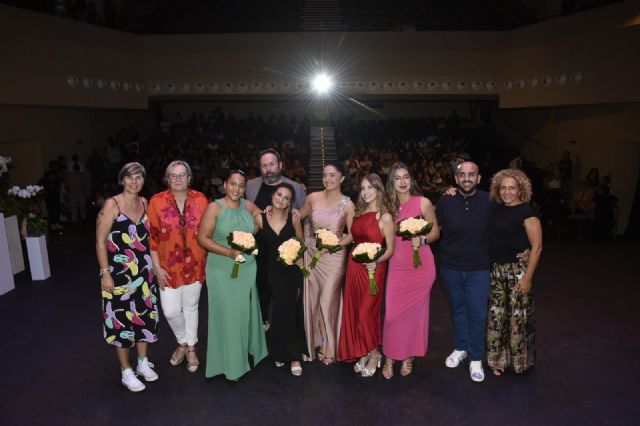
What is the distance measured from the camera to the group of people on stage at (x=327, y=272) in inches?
158

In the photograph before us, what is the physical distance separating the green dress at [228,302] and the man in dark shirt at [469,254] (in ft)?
5.47

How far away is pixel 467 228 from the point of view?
4133mm

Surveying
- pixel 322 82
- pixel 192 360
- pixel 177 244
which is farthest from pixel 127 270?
pixel 322 82

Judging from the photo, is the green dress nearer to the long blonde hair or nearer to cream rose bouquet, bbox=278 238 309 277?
cream rose bouquet, bbox=278 238 309 277

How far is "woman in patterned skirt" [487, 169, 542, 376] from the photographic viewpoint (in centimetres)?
404

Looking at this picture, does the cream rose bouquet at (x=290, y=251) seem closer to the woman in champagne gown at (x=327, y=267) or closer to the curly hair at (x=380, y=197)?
the woman in champagne gown at (x=327, y=267)

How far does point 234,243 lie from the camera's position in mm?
3836

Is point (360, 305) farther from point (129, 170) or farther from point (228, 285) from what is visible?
point (129, 170)

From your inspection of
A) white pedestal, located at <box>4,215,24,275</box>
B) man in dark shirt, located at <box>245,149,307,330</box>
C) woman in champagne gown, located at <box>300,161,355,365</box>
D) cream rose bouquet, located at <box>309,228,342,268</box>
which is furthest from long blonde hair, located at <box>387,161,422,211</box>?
white pedestal, located at <box>4,215,24,275</box>

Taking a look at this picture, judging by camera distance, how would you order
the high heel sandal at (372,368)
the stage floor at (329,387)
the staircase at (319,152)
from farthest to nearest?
the staircase at (319,152), the high heel sandal at (372,368), the stage floor at (329,387)

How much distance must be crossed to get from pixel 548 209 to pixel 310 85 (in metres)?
7.79

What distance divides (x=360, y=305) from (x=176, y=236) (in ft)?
5.40

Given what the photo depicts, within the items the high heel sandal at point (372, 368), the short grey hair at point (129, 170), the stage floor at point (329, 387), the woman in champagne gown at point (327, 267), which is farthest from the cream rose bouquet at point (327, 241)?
the short grey hair at point (129, 170)

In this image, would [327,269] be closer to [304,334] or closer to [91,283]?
[304,334]
